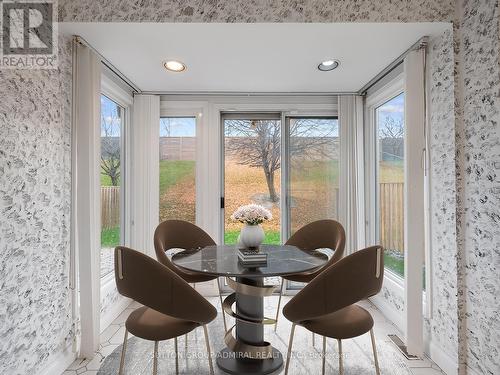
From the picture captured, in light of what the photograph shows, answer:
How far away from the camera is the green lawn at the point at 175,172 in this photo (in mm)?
3523

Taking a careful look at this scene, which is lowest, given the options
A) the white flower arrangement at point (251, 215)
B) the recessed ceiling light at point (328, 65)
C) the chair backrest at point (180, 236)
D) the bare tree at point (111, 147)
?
the chair backrest at point (180, 236)

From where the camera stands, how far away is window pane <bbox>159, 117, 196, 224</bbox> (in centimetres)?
352

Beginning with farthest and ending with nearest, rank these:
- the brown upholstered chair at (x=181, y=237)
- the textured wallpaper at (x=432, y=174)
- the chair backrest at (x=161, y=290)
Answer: the brown upholstered chair at (x=181, y=237) < the textured wallpaper at (x=432, y=174) < the chair backrest at (x=161, y=290)

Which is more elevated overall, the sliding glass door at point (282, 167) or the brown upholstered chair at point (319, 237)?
the sliding glass door at point (282, 167)

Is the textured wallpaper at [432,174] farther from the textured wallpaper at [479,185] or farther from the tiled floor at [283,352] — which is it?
the tiled floor at [283,352]

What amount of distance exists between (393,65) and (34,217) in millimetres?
2892

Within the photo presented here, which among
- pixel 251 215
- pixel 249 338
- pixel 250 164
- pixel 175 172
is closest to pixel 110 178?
pixel 175 172

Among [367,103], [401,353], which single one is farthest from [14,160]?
[367,103]

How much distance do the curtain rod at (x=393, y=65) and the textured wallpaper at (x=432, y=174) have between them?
8 centimetres

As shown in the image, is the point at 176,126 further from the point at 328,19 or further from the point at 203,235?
the point at 328,19

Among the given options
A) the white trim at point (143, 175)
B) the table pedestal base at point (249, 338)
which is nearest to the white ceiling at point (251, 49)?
the white trim at point (143, 175)

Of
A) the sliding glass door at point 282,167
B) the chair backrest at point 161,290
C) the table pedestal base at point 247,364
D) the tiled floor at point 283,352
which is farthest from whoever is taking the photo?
the sliding glass door at point 282,167

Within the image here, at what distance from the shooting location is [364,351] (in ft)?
7.72

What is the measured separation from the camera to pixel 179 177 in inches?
139
